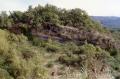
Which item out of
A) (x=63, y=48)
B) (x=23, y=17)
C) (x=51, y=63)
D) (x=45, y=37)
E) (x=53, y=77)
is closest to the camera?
(x=53, y=77)

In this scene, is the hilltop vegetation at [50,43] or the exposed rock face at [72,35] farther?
the exposed rock face at [72,35]

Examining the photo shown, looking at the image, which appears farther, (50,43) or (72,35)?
(72,35)

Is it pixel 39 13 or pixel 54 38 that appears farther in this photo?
pixel 39 13

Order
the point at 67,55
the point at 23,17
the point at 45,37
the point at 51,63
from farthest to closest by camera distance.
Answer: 1. the point at 23,17
2. the point at 45,37
3. the point at 67,55
4. the point at 51,63

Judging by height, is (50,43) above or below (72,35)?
below

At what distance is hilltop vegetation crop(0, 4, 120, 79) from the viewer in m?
16.6

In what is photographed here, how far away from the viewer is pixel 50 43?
22578 mm

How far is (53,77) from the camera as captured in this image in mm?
16000

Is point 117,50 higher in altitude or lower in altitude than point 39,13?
lower

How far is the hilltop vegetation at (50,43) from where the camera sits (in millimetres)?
16562

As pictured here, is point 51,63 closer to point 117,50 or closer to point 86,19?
point 117,50

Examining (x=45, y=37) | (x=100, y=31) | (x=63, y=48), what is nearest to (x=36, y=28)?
(x=45, y=37)

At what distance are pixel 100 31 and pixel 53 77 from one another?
35.6ft

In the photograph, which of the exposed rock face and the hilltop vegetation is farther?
the exposed rock face
